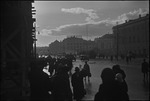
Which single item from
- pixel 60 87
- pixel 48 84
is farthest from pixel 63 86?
pixel 48 84

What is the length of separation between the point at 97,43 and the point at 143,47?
79.0m

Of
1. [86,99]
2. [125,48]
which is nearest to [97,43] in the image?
[125,48]

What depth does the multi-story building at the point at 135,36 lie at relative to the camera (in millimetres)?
87869

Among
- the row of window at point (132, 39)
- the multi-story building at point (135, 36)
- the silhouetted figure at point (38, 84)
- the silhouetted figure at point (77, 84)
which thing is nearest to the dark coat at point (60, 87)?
the silhouetted figure at point (38, 84)

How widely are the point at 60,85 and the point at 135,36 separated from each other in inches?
3620

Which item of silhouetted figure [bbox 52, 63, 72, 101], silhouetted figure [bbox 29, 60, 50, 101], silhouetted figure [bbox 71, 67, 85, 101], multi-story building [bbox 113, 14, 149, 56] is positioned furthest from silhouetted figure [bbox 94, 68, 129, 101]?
multi-story building [bbox 113, 14, 149, 56]

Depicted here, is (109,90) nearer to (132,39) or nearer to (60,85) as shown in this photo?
(60,85)

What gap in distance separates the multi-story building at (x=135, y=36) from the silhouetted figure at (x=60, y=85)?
7525 cm

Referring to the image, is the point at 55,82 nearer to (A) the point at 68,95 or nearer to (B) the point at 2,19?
(A) the point at 68,95

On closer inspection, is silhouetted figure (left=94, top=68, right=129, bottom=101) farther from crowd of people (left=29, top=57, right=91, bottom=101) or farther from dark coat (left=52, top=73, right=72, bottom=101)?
dark coat (left=52, top=73, right=72, bottom=101)

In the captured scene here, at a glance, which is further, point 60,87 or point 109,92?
point 60,87

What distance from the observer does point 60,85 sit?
7523 millimetres

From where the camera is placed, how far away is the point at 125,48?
103 meters

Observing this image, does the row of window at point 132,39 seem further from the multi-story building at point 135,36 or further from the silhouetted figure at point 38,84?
the silhouetted figure at point 38,84
